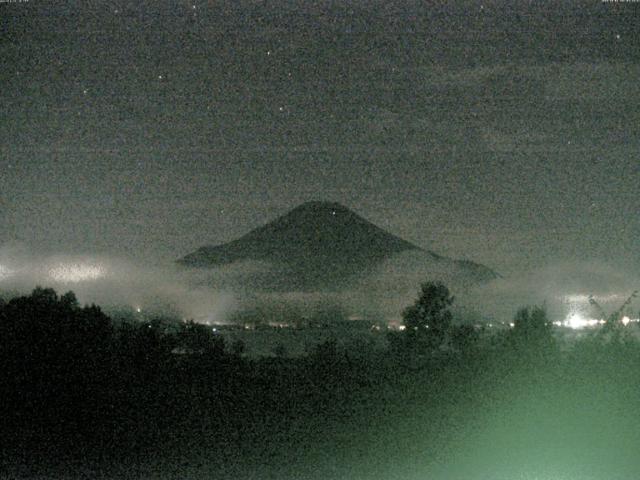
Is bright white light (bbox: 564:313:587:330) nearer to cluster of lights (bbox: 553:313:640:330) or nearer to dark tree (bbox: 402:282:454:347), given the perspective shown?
cluster of lights (bbox: 553:313:640:330)

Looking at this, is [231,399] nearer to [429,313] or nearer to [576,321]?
[576,321]

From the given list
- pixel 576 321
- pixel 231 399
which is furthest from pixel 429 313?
pixel 231 399

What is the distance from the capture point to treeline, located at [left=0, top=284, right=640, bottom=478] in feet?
42.4

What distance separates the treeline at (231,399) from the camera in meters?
12.9

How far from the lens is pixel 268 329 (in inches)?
1208

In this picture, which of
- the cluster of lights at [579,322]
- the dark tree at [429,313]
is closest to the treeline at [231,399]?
the cluster of lights at [579,322]

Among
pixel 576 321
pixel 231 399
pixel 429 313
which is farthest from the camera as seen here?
pixel 429 313

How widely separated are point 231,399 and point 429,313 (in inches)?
402

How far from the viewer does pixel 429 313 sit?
2511cm

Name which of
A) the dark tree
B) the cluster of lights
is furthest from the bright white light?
the dark tree

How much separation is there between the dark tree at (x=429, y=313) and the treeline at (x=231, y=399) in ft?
19.9

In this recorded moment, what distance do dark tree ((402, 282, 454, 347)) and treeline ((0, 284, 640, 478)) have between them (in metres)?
6.07

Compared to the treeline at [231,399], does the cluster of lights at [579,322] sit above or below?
above

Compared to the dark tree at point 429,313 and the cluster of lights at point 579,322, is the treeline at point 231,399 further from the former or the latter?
the dark tree at point 429,313
